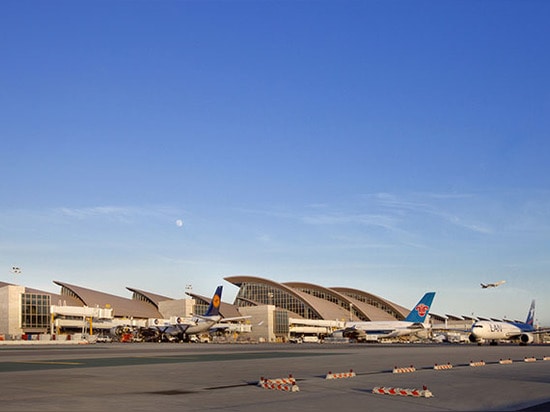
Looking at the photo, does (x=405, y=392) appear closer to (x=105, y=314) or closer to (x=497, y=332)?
(x=497, y=332)

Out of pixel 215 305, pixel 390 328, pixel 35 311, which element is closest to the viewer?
pixel 215 305

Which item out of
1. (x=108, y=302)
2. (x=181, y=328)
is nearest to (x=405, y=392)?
(x=181, y=328)

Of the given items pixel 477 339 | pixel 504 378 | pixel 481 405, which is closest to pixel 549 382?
pixel 504 378

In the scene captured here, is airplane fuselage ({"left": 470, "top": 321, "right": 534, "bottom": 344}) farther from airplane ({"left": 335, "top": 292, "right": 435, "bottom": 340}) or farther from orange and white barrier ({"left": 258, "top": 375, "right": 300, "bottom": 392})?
orange and white barrier ({"left": 258, "top": 375, "right": 300, "bottom": 392})

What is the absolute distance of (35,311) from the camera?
13388 cm

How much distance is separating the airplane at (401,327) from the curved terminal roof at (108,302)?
63054 millimetres

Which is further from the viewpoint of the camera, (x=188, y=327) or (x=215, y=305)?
(x=188, y=327)

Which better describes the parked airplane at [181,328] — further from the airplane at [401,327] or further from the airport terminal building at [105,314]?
the airplane at [401,327]

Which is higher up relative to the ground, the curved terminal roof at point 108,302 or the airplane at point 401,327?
the curved terminal roof at point 108,302

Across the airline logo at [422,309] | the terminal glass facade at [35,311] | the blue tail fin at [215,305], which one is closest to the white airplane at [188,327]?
the blue tail fin at [215,305]

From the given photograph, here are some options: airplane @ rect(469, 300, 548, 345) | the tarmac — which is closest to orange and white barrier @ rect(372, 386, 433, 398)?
the tarmac

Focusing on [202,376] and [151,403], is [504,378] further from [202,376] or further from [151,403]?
[151,403]

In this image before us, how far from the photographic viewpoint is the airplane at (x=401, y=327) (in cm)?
13438

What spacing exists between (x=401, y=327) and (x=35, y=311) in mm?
79143
